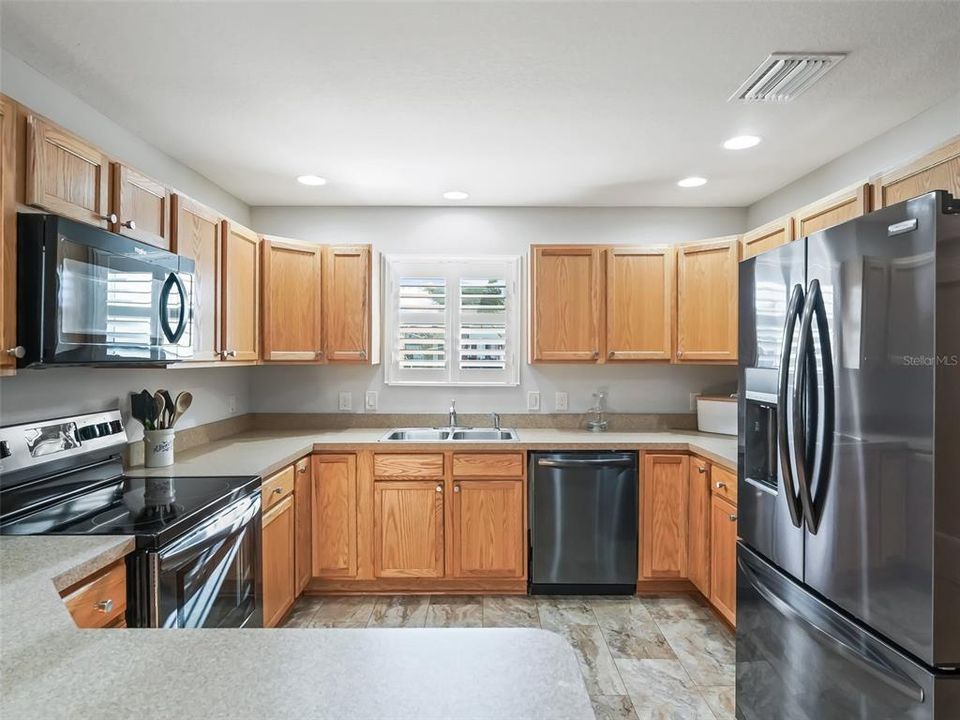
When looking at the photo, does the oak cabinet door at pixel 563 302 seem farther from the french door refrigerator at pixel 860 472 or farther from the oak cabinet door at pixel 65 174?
the oak cabinet door at pixel 65 174

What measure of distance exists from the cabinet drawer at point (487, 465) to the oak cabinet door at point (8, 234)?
2088mm

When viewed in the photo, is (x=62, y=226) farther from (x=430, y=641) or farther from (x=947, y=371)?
(x=947, y=371)

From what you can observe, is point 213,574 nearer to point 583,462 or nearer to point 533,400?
point 583,462

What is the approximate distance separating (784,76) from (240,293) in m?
2.72

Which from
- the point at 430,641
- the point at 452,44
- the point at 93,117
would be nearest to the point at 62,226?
the point at 93,117

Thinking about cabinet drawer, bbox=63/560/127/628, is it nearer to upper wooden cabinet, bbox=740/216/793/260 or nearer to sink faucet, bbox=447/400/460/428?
sink faucet, bbox=447/400/460/428

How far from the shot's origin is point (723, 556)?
2.77 metres

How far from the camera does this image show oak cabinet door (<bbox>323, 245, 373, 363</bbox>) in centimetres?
345

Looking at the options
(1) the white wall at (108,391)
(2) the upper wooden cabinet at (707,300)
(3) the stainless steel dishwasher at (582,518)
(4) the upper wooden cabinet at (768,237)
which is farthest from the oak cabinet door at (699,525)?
(1) the white wall at (108,391)

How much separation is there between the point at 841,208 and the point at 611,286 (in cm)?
135

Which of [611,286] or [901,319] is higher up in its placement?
[611,286]

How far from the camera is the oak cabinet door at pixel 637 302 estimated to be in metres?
3.43

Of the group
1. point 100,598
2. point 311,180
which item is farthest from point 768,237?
point 100,598

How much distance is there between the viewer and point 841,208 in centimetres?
229
